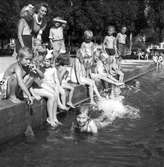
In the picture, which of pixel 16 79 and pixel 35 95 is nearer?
pixel 16 79

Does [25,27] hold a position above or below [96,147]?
above

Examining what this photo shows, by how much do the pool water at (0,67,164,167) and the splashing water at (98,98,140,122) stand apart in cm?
43

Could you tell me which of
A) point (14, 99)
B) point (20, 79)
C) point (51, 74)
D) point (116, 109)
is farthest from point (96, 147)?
point (116, 109)

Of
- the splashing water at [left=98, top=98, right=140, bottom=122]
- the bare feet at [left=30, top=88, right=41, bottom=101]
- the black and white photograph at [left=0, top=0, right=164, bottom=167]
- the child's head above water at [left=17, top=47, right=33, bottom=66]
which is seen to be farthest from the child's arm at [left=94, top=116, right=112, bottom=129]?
the child's head above water at [left=17, top=47, right=33, bottom=66]

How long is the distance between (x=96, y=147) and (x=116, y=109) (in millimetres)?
3327

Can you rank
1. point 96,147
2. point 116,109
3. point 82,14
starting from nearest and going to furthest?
point 96,147, point 116,109, point 82,14

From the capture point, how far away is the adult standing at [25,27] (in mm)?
9523

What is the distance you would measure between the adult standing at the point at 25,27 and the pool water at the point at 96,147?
2.51 metres

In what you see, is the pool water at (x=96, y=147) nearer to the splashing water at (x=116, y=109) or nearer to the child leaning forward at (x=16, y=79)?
the splashing water at (x=116, y=109)

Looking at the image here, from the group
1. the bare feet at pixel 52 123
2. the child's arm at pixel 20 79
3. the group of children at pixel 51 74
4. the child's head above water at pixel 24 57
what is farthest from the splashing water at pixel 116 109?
the child's head above water at pixel 24 57

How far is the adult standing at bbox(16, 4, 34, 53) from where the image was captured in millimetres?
9523

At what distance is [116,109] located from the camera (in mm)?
9625

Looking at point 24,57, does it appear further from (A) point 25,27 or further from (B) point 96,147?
(A) point 25,27

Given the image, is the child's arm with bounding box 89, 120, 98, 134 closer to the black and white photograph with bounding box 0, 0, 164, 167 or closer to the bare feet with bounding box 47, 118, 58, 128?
the black and white photograph with bounding box 0, 0, 164, 167
